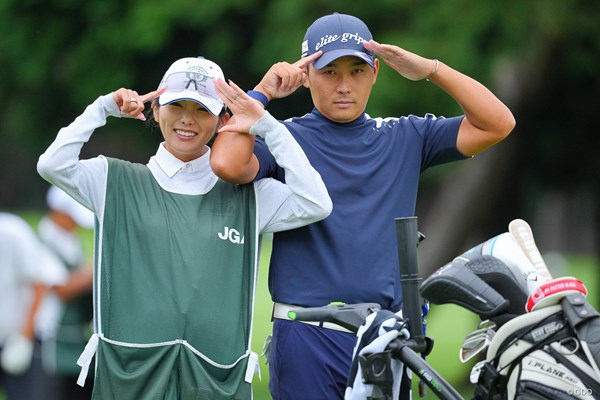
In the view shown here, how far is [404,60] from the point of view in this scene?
4.61m

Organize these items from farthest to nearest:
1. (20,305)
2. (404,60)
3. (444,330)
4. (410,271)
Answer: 1. (444,330)
2. (20,305)
3. (404,60)
4. (410,271)

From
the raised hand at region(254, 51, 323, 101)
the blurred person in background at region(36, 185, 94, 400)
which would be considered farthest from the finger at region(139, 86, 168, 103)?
the blurred person in background at region(36, 185, 94, 400)

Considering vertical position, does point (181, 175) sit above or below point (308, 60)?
below

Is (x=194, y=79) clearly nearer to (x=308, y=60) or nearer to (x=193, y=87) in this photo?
(x=193, y=87)

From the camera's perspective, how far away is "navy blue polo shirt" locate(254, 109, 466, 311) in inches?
177

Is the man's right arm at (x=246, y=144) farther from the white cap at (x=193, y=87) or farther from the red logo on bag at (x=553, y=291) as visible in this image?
the red logo on bag at (x=553, y=291)

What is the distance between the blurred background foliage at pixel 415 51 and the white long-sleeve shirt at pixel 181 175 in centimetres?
541

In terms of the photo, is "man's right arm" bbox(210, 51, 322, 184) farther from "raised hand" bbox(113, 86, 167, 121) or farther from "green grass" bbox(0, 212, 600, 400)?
"green grass" bbox(0, 212, 600, 400)

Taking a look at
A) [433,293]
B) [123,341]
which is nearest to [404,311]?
[433,293]

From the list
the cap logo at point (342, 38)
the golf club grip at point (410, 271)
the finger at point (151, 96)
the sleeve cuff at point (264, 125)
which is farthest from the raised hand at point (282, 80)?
the golf club grip at point (410, 271)

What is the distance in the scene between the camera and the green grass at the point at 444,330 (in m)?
12.7

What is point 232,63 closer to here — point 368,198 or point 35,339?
point 35,339

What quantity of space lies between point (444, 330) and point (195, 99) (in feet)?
59.3

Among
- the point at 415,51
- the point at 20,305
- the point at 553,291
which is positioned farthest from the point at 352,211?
the point at 415,51
